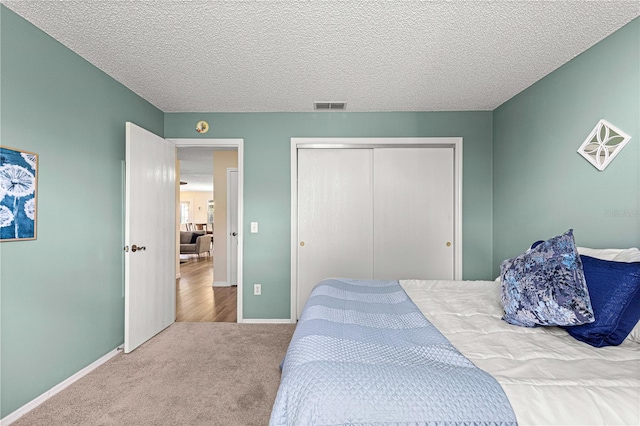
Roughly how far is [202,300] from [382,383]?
4.13 meters

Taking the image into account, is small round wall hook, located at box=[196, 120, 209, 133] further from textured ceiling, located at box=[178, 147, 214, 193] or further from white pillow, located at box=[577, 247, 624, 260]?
white pillow, located at box=[577, 247, 624, 260]

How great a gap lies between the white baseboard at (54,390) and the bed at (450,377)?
1.90 metres

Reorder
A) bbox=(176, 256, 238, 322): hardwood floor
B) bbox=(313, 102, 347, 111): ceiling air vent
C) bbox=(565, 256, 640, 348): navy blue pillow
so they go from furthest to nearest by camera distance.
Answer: bbox=(176, 256, 238, 322): hardwood floor, bbox=(313, 102, 347, 111): ceiling air vent, bbox=(565, 256, 640, 348): navy blue pillow

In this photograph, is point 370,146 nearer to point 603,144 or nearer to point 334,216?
point 334,216

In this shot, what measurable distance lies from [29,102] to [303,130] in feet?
7.61

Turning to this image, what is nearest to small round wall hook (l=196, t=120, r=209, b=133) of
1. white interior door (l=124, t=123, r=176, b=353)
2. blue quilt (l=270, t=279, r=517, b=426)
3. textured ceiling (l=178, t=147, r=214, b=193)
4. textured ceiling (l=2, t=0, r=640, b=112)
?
white interior door (l=124, t=123, r=176, b=353)

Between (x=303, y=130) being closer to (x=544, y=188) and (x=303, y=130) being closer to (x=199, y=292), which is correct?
(x=544, y=188)

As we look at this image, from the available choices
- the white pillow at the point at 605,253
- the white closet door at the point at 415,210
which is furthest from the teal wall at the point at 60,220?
the white pillow at the point at 605,253

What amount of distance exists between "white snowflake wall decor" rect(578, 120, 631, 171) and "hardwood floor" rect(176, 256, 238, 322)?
12.1ft

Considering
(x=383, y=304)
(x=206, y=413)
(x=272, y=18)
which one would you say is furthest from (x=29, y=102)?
(x=383, y=304)

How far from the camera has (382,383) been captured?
974 mm

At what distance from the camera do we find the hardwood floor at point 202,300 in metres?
3.77

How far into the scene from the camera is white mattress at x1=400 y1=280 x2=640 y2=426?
90 centimetres

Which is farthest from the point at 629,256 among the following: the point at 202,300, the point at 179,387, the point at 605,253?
the point at 202,300
